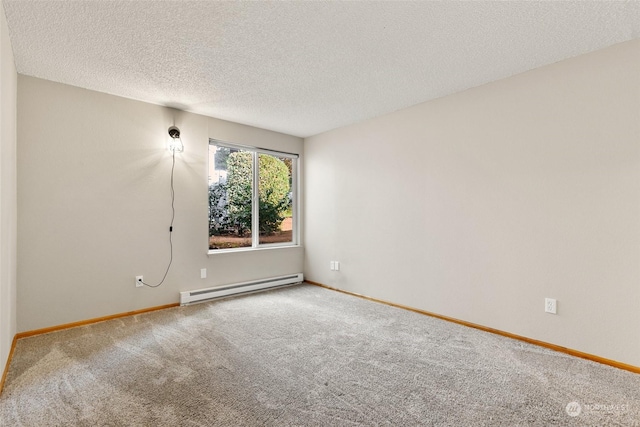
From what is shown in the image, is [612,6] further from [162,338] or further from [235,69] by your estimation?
[162,338]

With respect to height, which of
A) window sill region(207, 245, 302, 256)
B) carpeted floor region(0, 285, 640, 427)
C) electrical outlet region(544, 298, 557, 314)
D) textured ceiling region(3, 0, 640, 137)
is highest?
textured ceiling region(3, 0, 640, 137)

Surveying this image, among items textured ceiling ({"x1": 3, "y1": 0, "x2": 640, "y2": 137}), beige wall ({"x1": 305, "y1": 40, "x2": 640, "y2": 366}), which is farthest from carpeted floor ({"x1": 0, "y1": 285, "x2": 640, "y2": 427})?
textured ceiling ({"x1": 3, "y1": 0, "x2": 640, "y2": 137})

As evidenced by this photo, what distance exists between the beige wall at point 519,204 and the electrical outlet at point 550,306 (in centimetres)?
4

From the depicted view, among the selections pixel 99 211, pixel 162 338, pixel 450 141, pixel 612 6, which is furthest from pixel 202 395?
pixel 612 6

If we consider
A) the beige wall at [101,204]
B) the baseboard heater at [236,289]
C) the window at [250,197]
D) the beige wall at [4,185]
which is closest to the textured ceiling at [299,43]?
the beige wall at [4,185]

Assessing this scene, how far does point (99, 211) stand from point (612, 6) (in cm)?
438

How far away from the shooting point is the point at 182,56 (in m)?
2.43

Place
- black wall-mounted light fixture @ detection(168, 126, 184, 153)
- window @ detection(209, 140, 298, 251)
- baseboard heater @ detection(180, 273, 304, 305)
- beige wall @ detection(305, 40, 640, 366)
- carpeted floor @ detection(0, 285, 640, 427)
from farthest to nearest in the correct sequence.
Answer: window @ detection(209, 140, 298, 251) < baseboard heater @ detection(180, 273, 304, 305) < black wall-mounted light fixture @ detection(168, 126, 184, 153) < beige wall @ detection(305, 40, 640, 366) < carpeted floor @ detection(0, 285, 640, 427)

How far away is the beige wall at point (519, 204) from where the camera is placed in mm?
2230

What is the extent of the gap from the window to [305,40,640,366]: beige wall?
1.25m

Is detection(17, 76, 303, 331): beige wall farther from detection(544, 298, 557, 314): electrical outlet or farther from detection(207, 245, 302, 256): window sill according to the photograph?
detection(544, 298, 557, 314): electrical outlet

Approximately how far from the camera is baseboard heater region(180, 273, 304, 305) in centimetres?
369

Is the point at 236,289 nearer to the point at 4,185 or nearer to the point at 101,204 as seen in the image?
the point at 101,204

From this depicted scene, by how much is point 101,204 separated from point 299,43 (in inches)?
99.9
